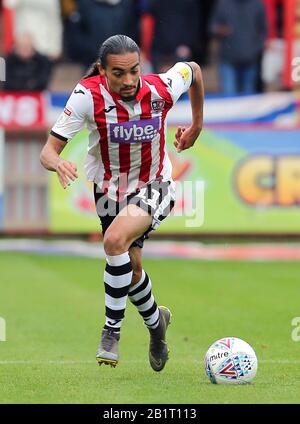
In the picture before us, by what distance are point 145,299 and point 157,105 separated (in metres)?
1.42

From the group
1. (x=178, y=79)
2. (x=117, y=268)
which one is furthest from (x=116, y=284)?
(x=178, y=79)

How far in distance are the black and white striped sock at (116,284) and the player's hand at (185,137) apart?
1186 millimetres

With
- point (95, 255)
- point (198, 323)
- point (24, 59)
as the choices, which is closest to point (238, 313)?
point (198, 323)

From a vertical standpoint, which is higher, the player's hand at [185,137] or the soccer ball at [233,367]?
the player's hand at [185,137]

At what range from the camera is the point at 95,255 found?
17.6 meters

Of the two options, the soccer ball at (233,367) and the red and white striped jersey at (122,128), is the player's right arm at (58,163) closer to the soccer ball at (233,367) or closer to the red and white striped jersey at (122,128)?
the red and white striped jersey at (122,128)

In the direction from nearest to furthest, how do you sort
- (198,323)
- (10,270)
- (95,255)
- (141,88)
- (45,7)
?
(141,88) < (198,323) < (10,270) < (95,255) < (45,7)

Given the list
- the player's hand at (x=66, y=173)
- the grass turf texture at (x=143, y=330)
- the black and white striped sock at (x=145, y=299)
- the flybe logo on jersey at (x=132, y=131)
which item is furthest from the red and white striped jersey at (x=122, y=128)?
→ the grass turf texture at (x=143, y=330)

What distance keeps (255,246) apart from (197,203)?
133 centimetres

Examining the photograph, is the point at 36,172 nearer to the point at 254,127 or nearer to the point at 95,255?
the point at 95,255

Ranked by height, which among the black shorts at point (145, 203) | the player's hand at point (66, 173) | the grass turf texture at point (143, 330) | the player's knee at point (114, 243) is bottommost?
the grass turf texture at point (143, 330)

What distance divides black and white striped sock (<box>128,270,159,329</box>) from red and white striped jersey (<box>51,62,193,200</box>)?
659 mm

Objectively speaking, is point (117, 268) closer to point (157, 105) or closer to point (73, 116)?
point (73, 116)

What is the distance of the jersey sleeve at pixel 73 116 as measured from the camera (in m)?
8.42
